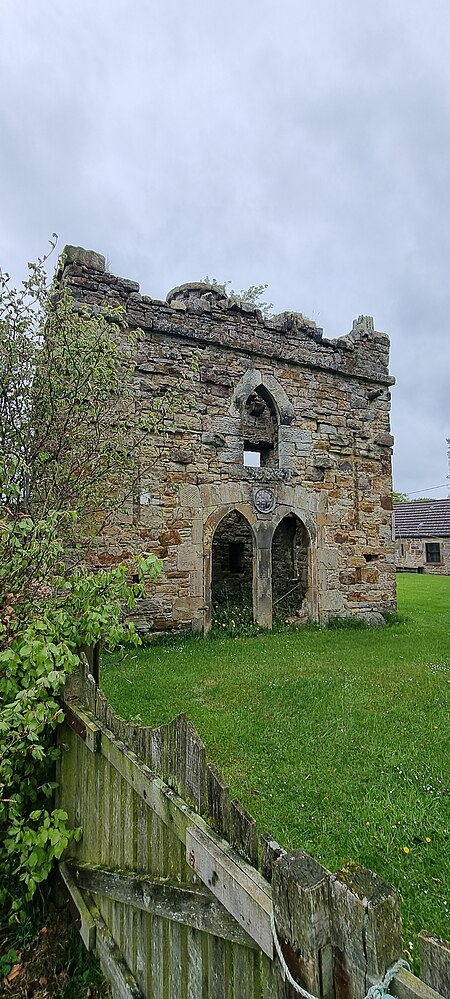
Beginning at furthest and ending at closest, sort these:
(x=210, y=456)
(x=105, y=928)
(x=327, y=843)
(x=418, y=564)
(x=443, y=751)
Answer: (x=418, y=564) < (x=210, y=456) < (x=443, y=751) < (x=327, y=843) < (x=105, y=928)

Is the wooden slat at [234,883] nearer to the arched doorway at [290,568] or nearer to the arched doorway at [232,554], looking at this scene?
the arched doorway at [290,568]

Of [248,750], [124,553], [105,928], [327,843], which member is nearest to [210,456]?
[124,553]

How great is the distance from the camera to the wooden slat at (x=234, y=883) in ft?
3.97

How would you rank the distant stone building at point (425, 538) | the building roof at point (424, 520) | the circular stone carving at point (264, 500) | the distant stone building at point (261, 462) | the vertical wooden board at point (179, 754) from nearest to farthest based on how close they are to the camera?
the vertical wooden board at point (179, 754) → the distant stone building at point (261, 462) → the circular stone carving at point (264, 500) → the distant stone building at point (425, 538) → the building roof at point (424, 520)

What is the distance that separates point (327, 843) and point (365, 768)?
1.06 meters

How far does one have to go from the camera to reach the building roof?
29.0m

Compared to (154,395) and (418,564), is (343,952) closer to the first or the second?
(154,395)

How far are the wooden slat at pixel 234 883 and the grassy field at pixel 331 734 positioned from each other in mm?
1512

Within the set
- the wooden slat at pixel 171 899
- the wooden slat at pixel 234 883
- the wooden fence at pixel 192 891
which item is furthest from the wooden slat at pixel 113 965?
the wooden slat at pixel 234 883

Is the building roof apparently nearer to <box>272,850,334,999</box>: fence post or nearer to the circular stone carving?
the circular stone carving

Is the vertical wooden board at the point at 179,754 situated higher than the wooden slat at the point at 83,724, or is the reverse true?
the vertical wooden board at the point at 179,754

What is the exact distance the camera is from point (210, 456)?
895cm

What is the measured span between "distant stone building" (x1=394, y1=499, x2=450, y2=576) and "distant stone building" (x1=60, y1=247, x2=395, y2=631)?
19827 mm

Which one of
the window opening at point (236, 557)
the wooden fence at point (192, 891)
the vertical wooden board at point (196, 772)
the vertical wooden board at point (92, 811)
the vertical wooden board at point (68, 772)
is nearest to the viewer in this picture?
the wooden fence at point (192, 891)
